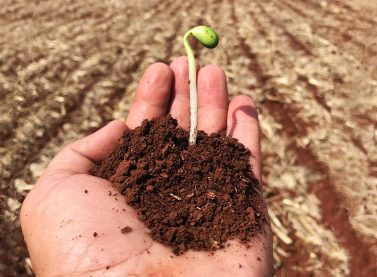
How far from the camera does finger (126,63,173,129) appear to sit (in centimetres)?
414

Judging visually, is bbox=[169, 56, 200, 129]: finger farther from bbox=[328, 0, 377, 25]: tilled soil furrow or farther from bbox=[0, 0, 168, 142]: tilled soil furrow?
bbox=[328, 0, 377, 25]: tilled soil furrow

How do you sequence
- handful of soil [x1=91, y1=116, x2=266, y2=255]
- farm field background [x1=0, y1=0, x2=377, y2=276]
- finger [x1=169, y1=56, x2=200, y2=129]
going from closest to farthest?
handful of soil [x1=91, y1=116, x2=266, y2=255] → finger [x1=169, y1=56, x2=200, y2=129] → farm field background [x1=0, y1=0, x2=377, y2=276]

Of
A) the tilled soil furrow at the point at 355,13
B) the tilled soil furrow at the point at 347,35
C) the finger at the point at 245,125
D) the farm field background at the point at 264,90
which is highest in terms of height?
the finger at the point at 245,125

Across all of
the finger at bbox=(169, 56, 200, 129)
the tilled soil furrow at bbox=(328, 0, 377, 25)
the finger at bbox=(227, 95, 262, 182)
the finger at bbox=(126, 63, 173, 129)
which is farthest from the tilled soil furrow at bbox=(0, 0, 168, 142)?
the tilled soil furrow at bbox=(328, 0, 377, 25)

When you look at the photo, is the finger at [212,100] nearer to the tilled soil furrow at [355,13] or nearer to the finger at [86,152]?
the finger at [86,152]

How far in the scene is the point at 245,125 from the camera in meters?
4.12

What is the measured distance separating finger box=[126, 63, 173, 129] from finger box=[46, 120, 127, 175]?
37 centimetres

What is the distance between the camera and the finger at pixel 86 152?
11.3 ft

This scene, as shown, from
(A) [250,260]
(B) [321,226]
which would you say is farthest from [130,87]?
(A) [250,260]

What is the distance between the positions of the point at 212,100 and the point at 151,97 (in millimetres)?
621

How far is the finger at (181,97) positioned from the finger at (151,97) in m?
0.11

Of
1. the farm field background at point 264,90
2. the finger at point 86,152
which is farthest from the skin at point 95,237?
the farm field background at point 264,90

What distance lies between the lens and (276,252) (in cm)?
473

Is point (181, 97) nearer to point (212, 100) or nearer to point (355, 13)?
point (212, 100)
